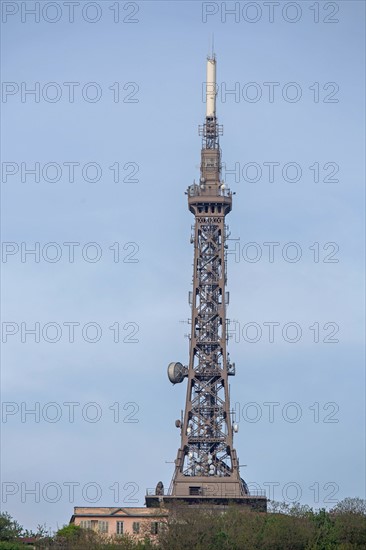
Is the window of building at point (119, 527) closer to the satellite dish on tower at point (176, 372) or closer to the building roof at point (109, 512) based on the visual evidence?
the building roof at point (109, 512)

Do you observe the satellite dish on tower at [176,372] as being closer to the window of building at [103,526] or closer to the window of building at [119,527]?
the window of building at [119,527]

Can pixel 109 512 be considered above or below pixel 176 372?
below

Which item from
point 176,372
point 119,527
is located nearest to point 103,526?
point 119,527

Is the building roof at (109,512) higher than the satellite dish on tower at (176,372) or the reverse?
the reverse

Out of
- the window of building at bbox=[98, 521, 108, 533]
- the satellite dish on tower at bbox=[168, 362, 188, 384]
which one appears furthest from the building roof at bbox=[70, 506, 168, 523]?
the satellite dish on tower at bbox=[168, 362, 188, 384]

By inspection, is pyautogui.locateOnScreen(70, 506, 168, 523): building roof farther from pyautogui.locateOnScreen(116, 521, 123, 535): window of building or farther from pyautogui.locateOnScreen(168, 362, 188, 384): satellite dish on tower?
pyautogui.locateOnScreen(168, 362, 188, 384): satellite dish on tower

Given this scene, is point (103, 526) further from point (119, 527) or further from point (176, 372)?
point (176, 372)

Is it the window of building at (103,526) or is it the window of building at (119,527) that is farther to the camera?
the window of building at (103,526)

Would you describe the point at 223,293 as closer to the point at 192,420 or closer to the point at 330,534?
the point at 192,420

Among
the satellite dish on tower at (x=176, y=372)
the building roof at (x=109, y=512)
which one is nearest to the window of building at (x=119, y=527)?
the building roof at (x=109, y=512)

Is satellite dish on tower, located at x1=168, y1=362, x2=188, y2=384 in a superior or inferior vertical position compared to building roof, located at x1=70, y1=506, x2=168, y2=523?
superior

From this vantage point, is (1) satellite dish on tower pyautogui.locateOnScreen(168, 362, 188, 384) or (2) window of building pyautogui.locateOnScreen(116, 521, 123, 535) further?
(1) satellite dish on tower pyautogui.locateOnScreen(168, 362, 188, 384)

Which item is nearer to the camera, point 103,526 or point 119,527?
point 119,527

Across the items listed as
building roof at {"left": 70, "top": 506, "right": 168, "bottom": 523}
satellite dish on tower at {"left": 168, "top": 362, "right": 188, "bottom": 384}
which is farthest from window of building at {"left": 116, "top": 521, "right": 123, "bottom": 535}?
satellite dish on tower at {"left": 168, "top": 362, "right": 188, "bottom": 384}
